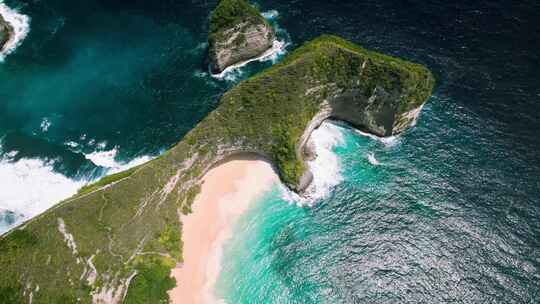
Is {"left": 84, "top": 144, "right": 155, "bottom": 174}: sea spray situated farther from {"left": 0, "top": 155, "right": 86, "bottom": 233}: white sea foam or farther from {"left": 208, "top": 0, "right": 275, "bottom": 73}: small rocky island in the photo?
{"left": 208, "top": 0, "right": 275, "bottom": 73}: small rocky island

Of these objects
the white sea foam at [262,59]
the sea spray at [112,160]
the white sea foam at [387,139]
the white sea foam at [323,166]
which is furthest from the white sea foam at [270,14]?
the sea spray at [112,160]

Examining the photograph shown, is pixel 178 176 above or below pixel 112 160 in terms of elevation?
above

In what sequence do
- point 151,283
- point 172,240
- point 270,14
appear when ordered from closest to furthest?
point 151,283
point 172,240
point 270,14

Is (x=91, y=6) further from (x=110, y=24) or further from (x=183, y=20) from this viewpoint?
(x=183, y=20)

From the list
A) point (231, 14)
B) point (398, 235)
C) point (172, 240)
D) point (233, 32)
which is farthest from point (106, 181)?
point (398, 235)

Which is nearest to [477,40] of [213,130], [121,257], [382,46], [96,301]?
[382,46]

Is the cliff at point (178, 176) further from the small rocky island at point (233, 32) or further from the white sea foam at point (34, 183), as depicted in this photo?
the small rocky island at point (233, 32)

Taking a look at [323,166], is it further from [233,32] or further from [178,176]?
[233,32]
